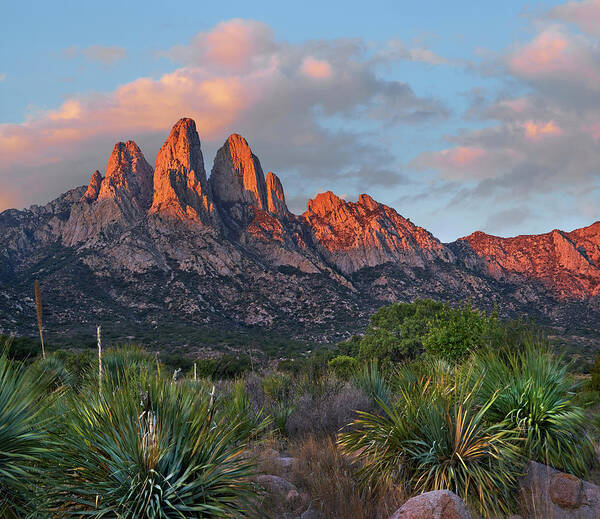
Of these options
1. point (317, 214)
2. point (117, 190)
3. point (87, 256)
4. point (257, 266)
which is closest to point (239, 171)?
point (317, 214)

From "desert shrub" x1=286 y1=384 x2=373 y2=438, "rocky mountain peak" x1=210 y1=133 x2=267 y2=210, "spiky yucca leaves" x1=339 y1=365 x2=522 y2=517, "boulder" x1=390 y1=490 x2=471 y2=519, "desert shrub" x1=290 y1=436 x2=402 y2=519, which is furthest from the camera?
"rocky mountain peak" x1=210 y1=133 x2=267 y2=210

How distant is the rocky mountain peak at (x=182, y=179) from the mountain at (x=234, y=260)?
0.47 metres

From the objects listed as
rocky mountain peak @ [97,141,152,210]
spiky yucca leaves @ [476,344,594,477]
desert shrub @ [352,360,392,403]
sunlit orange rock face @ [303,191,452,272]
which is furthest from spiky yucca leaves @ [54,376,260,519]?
rocky mountain peak @ [97,141,152,210]

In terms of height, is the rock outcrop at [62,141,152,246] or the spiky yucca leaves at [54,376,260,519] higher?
the rock outcrop at [62,141,152,246]

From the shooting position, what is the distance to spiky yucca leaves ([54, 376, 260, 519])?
11.3 ft

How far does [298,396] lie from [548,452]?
19.2 ft

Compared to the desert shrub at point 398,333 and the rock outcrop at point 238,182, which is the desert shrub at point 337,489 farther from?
the rock outcrop at point 238,182

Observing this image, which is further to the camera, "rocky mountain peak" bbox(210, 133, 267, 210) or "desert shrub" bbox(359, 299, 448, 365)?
"rocky mountain peak" bbox(210, 133, 267, 210)

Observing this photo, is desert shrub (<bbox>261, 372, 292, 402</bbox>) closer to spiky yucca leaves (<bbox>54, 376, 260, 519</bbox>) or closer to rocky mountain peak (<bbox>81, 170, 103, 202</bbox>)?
spiky yucca leaves (<bbox>54, 376, 260, 519</bbox>)

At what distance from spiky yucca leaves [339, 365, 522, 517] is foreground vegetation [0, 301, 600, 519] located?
0.8 inches

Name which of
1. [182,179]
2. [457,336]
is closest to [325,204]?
[182,179]

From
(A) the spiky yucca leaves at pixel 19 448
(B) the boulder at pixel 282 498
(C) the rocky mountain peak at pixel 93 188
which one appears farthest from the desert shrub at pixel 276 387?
(C) the rocky mountain peak at pixel 93 188

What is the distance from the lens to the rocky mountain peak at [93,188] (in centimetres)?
12200

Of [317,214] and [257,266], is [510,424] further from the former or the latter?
[317,214]
